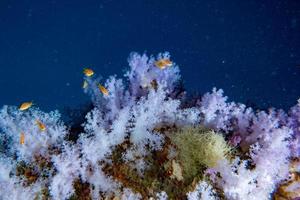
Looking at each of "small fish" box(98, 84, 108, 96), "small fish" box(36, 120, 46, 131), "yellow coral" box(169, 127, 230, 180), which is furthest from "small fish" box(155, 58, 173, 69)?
"small fish" box(36, 120, 46, 131)

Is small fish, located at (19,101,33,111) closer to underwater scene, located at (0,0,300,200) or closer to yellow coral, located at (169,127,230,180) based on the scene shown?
underwater scene, located at (0,0,300,200)

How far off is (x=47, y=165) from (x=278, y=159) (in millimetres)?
2831

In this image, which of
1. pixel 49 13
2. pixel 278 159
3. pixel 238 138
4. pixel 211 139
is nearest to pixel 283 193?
pixel 278 159

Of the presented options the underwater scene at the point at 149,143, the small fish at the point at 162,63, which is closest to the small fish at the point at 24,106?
the underwater scene at the point at 149,143

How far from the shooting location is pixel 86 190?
4047 mm

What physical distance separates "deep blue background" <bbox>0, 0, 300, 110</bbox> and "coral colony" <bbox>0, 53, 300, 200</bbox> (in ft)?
225

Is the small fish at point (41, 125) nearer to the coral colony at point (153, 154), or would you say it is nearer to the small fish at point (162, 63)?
the coral colony at point (153, 154)

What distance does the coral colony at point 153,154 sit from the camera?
153 inches

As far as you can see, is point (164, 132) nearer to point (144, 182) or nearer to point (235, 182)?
point (144, 182)

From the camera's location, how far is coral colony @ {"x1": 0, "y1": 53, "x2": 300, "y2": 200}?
388cm

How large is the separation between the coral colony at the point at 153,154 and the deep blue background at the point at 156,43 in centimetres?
6845

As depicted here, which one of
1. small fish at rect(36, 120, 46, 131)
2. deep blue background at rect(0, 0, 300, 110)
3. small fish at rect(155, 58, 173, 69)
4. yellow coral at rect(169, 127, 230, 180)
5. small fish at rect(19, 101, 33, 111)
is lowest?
yellow coral at rect(169, 127, 230, 180)

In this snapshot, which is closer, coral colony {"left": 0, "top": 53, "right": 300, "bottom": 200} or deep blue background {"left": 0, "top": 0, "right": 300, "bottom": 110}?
coral colony {"left": 0, "top": 53, "right": 300, "bottom": 200}

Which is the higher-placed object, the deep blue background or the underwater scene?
the deep blue background
